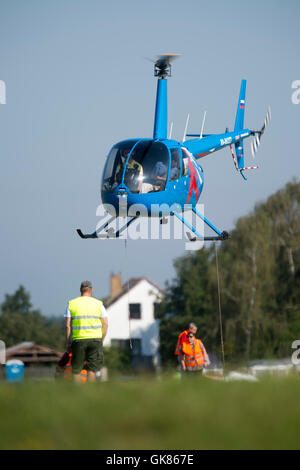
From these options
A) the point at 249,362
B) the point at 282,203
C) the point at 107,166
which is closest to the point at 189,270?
the point at 282,203

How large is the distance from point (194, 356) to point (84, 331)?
339 cm

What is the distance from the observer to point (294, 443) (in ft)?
15.9

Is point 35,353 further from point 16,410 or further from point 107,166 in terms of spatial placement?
point 16,410

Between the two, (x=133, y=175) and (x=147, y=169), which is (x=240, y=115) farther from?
(x=133, y=175)

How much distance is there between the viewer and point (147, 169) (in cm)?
1828

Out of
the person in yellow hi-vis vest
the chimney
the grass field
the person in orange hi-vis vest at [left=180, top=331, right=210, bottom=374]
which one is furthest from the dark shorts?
the chimney

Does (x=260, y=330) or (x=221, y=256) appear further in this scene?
(x=221, y=256)

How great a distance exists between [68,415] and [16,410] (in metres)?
0.44

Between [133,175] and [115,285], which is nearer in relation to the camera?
[133,175]

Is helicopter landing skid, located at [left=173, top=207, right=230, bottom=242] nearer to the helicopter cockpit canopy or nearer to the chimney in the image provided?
the helicopter cockpit canopy

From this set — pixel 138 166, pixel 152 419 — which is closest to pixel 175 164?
pixel 138 166

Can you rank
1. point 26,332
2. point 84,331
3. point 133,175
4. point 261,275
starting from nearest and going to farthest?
1. point 84,331
2. point 133,175
3. point 261,275
4. point 26,332

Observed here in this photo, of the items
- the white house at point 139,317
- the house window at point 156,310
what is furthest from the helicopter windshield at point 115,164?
the white house at point 139,317

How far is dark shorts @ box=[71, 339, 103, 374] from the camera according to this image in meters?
10.6
